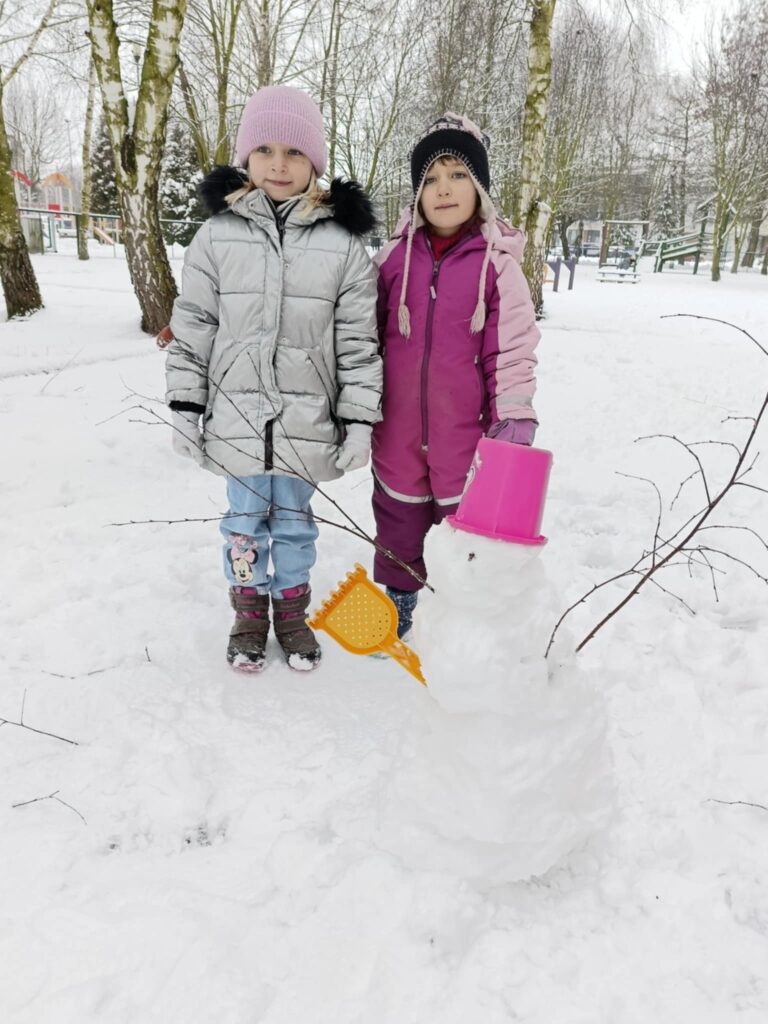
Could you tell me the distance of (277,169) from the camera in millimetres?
2029

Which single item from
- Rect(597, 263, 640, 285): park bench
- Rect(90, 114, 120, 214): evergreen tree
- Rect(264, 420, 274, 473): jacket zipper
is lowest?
Rect(264, 420, 274, 473): jacket zipper

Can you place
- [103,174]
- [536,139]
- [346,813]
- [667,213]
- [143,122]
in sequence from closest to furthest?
[346,813]
[143,122]
[536,139]
[103,174]
[667,213]

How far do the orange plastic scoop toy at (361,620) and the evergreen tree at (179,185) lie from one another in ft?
94.3

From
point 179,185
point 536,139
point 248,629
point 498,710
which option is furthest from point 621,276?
point 498,710

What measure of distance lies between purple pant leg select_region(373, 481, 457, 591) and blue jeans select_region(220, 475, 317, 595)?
26 cm

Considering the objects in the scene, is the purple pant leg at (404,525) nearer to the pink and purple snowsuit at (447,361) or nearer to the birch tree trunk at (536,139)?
the pink and purple snowsuit at (447,361)

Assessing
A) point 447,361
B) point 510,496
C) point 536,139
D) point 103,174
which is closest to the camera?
point 510,496

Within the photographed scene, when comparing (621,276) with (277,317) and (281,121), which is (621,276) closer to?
(281,121)

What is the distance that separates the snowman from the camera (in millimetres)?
1340

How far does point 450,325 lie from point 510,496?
901 mm

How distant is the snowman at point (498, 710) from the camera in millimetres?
1340

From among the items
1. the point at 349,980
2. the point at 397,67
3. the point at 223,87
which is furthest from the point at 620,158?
the point at 349,980

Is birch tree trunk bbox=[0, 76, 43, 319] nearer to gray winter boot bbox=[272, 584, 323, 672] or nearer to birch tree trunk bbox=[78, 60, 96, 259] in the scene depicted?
gray winter boot bbox=[272, 584, 323, 672]

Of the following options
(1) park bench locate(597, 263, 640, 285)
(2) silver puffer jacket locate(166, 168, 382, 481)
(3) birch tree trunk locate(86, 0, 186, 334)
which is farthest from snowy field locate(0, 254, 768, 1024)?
(1) park bench locate(597, 263, 640, 285)
